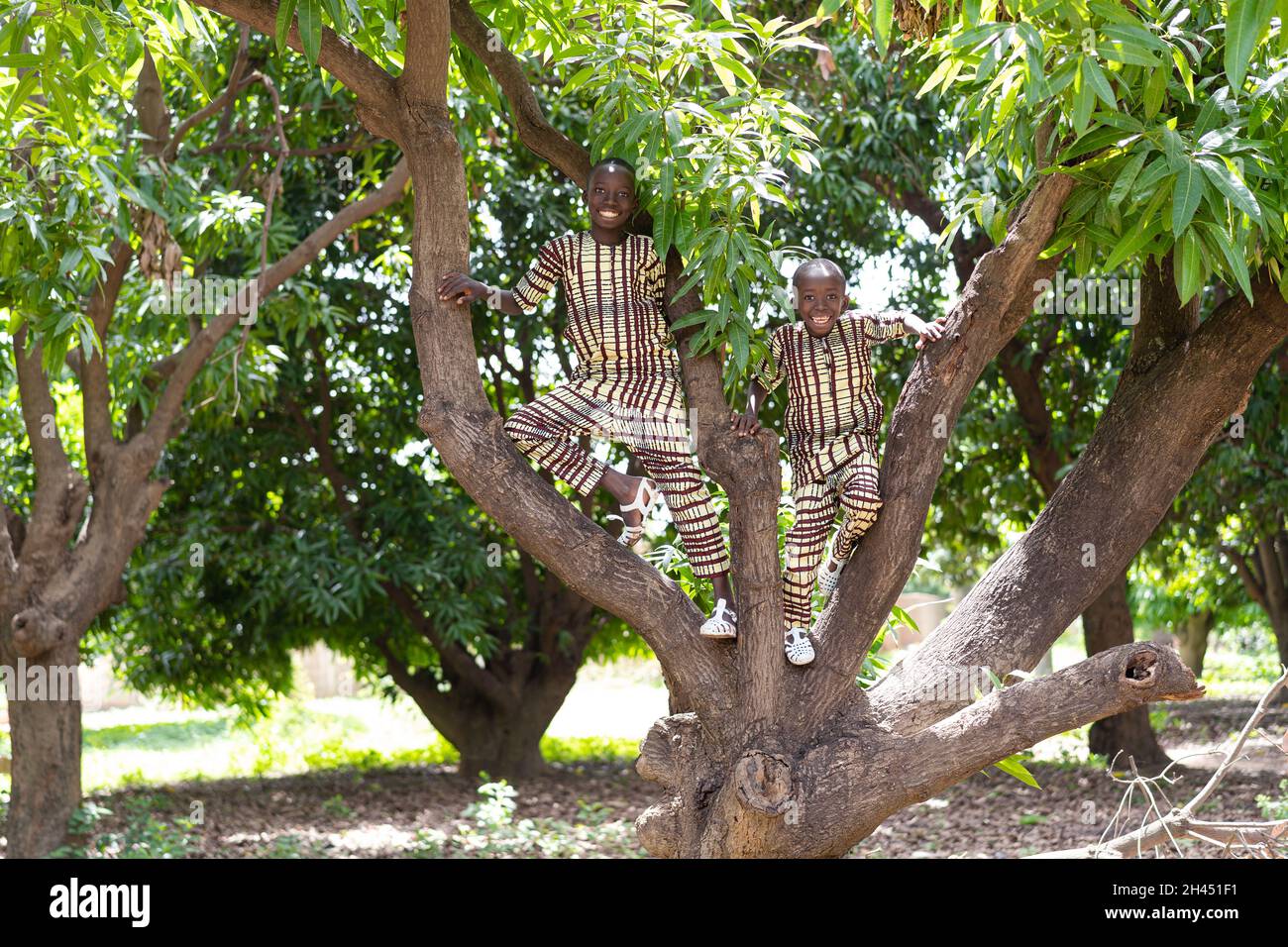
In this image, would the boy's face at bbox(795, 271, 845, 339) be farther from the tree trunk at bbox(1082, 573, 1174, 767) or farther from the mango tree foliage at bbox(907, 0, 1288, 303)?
the tree trunk at bbox(1082, 573, 1174, 767)

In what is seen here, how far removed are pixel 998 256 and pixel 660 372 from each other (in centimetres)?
103

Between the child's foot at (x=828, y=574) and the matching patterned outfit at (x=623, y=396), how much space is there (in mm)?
451

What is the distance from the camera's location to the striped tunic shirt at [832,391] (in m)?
3.69

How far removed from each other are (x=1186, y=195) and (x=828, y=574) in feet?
5.52

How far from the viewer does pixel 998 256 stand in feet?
11.4

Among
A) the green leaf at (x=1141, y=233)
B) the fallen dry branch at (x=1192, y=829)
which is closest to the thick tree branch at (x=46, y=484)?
the fallen dry branch at (x=1192, y=829)

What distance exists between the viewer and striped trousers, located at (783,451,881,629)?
3.63 metres

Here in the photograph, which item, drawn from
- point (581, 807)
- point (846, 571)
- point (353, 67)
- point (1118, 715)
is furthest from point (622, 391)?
point (1118, 715)

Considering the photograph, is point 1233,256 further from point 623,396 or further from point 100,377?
point 100,377

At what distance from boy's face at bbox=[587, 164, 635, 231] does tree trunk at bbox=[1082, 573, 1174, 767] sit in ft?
20.1

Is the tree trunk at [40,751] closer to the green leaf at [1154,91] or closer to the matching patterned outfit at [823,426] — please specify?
the matching patterned outfit at [823,426]

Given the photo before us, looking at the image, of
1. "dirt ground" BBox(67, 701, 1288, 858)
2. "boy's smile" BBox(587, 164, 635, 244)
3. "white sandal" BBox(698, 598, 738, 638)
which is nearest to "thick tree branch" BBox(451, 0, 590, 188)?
"boy's smile" BBox(587, 164, 635, 244)
